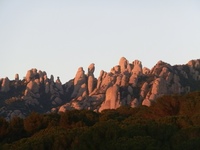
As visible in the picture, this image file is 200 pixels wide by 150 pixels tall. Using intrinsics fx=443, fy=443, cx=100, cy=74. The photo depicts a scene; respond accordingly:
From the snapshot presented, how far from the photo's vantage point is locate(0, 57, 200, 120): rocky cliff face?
129875 millimetres

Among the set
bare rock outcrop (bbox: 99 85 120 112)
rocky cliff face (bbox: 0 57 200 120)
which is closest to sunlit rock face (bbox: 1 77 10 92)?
rocky cliff face (bbox: 0 57 200 120)

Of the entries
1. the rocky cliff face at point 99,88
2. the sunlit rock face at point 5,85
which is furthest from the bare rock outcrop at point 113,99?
the sunlit rock face at point 5,85

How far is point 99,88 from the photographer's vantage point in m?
150

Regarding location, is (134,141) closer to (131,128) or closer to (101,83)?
(131,128)

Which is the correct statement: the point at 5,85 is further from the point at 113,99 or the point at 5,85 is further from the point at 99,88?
the point at 113,99

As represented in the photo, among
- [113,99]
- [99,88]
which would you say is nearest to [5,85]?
[99,88]

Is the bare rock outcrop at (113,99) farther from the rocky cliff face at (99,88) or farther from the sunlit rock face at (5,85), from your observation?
the sunlit rock face at (5,85)

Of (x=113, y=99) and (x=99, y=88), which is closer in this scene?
(x=113, y=99)

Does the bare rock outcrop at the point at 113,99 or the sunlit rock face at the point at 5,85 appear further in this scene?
the sunlit rock face at the point at 5,85

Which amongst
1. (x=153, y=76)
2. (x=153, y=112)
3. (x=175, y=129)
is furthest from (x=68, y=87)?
(x=175, y=129)

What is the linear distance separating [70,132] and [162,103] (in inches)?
1318

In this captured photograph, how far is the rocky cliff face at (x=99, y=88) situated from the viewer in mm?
129875

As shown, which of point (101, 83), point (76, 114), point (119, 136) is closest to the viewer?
point (119, 136)

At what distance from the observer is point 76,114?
2694 inches
